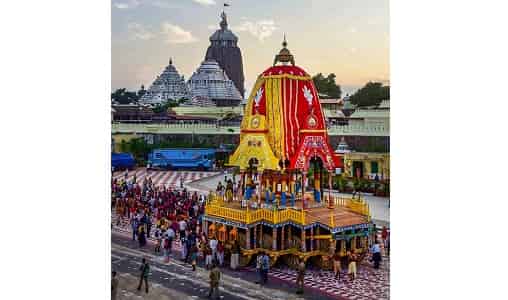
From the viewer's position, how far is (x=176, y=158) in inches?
256

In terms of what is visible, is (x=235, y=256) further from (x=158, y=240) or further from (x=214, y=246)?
(x=158, y=240)

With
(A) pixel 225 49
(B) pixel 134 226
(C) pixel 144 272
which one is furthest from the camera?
(B) pixel 134 226

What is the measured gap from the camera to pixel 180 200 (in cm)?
648

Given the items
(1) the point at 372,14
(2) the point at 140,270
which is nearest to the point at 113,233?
(2) the point at 140,270

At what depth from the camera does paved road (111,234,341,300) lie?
224 inches

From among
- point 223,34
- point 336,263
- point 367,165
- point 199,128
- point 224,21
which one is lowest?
point 336,263

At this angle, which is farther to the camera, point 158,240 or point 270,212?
point 158,240

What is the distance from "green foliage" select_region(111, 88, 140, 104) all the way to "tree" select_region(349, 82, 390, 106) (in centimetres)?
197

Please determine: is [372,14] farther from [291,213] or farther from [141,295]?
[141,295]

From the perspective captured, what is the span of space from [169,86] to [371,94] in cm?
178

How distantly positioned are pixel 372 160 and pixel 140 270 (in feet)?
7.24

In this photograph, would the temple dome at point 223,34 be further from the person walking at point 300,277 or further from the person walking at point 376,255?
the person walking at point 376,255

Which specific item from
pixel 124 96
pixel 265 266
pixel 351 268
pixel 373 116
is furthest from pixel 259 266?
pixel 124 96

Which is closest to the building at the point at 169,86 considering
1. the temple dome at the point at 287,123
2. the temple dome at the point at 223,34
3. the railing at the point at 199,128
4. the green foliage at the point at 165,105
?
the green foliage at the point at 165,105
